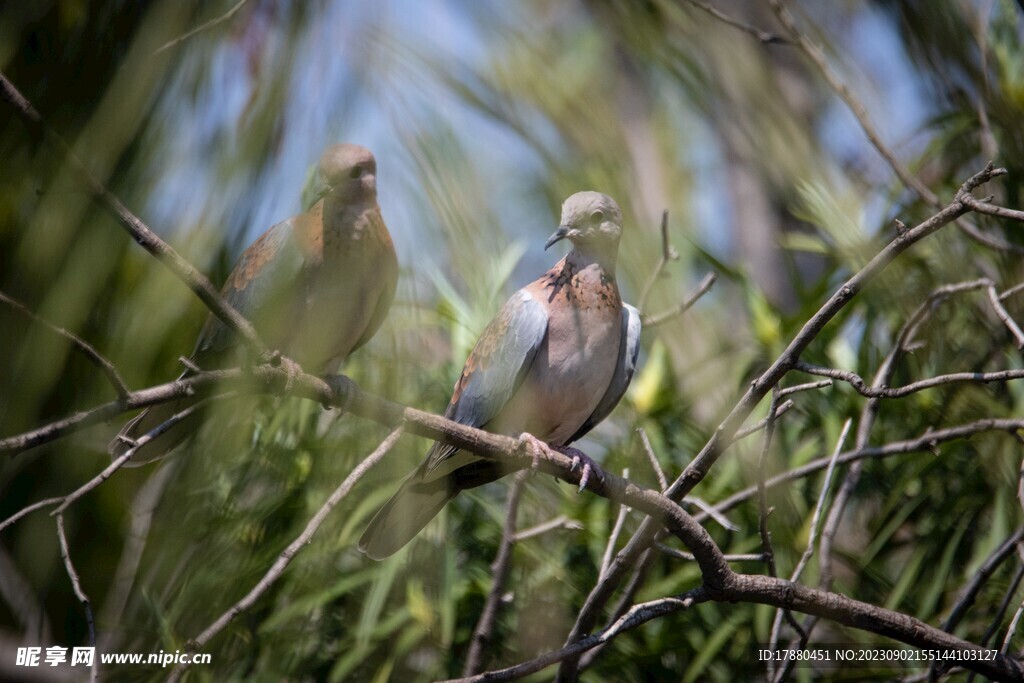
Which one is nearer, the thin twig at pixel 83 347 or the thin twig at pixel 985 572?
the thin twig at pixel 83 347

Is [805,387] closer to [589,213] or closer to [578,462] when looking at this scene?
[589,213]

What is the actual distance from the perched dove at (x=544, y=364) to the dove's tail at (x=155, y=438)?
2.53ft

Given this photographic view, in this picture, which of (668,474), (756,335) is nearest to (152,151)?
(668,474)

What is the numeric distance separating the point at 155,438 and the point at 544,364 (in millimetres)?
1588

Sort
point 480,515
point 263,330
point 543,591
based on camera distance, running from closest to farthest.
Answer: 1. point 263,330
2. point 543,591
3. point 480,515

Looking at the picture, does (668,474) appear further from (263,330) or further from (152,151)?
(152,151)

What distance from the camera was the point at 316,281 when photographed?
1.65 meters

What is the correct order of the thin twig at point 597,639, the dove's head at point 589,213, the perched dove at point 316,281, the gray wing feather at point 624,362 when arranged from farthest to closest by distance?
1. the gray wing feather at point 624,362
2. the thin twig at point 597,639
3. the dove's head at point 589,213
4. the perched dove at point 316,281

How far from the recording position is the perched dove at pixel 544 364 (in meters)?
2.93

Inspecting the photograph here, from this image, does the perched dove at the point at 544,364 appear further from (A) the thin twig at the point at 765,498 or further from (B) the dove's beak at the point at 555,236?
(B) the dove's beak at the point at 555,236

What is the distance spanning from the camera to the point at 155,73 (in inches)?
36.2

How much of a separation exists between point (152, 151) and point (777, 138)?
2.98ft

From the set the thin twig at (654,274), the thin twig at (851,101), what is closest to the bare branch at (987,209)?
the thin twig at (851,101)

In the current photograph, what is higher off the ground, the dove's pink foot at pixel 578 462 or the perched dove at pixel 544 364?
the perched dove at pixel 544 364
